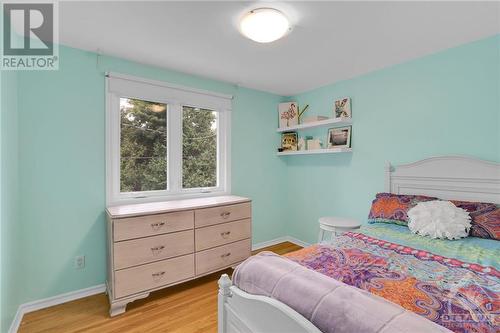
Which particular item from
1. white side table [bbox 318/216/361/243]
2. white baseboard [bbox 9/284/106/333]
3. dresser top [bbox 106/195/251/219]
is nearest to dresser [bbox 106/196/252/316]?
dresser top [bbox 106/195/251/219]

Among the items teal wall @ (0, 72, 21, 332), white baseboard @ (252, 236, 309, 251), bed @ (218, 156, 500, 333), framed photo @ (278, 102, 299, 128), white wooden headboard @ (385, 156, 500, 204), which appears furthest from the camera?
framed photo @ (278, 102, 299, 128)

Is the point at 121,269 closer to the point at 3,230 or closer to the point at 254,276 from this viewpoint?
the point at 3,230

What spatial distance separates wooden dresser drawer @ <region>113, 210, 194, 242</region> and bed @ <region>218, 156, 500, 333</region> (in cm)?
100

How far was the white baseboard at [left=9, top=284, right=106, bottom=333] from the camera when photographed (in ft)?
6.21

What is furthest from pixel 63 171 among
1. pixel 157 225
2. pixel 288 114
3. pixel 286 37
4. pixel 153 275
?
pixel 288 114

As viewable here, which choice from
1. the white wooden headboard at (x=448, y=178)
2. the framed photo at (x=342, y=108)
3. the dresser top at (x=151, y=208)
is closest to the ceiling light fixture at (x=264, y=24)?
the framed photo at (x=342, y=108)

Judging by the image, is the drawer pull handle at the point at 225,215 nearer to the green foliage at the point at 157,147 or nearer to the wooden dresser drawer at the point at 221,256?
the wooden dresser drawer at the point at 221,256

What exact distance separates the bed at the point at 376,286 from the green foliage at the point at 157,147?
1.70m

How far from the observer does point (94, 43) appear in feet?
7.04

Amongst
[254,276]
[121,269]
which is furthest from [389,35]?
[121,269]

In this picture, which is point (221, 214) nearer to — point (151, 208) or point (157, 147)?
point (151, 208)

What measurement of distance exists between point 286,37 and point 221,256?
2.24 metres

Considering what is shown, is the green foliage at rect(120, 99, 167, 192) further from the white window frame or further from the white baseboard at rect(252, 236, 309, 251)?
the white baseboard at rect(252, 236, 309, 251)

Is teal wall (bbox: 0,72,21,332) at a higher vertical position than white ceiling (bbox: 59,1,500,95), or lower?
lower
